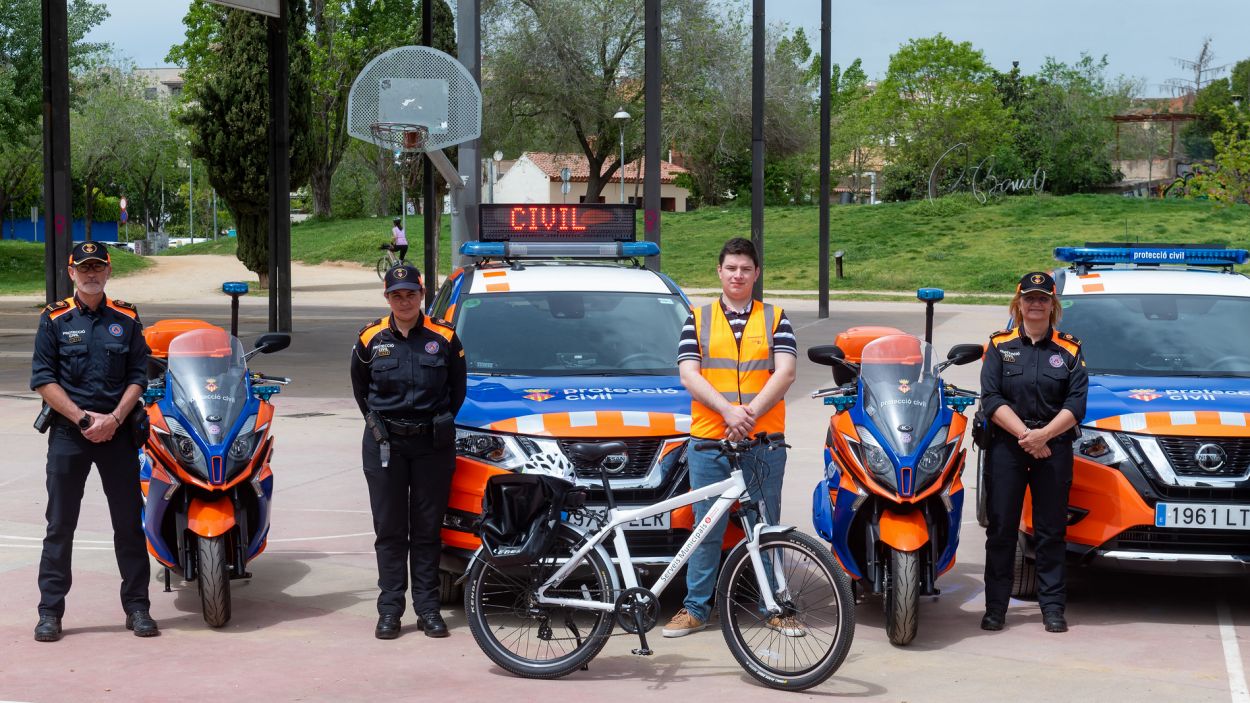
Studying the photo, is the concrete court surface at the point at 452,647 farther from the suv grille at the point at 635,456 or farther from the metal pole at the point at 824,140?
the metal pole at the point at 824,140

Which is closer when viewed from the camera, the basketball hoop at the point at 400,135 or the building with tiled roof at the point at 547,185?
the basketball hoop at the point at 400,135

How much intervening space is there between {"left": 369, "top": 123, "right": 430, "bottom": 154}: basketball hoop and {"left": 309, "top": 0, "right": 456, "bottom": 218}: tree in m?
43.9

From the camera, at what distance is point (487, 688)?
5.70 meters

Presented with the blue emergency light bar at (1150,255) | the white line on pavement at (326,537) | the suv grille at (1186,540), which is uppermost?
the blue emergency light bar at (1150,255)

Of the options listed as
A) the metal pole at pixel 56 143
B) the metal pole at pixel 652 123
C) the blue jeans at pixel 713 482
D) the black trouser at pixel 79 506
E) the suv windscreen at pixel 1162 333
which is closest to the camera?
the blue jeans at pixel 713 482

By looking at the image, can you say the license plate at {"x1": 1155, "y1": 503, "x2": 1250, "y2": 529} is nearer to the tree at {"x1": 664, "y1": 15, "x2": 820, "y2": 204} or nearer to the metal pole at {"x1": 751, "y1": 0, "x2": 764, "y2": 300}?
the metal pole at {"x1": 751, "y1": 0, "x2": 764, "y2": 300}

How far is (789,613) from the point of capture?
5668 millimetres

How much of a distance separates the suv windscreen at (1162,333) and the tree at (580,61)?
158 ft

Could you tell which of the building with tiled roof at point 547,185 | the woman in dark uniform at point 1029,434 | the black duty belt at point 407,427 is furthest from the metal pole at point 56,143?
the building with tiled roof at point 547,185

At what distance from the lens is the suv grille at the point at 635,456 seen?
6488 millimetres

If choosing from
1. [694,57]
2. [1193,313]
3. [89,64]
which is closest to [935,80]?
[694,57]

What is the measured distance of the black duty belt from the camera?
20.8 feet

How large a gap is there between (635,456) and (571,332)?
5.67 ft

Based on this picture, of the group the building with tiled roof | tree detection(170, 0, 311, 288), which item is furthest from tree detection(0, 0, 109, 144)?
the building with tiled roof
